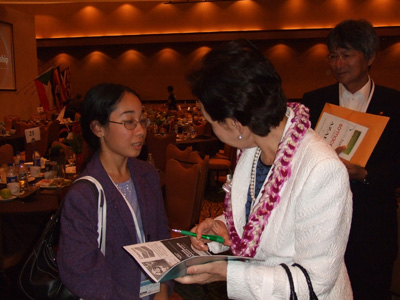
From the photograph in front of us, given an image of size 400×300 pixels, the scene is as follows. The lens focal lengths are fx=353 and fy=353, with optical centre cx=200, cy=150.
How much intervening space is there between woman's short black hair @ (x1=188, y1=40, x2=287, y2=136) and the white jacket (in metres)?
0.15

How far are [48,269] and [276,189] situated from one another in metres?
1.07

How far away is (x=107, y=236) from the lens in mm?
1588

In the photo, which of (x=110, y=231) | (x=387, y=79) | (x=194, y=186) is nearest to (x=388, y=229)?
(x=110, y=231)

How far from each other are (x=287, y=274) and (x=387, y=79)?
14.4 metres

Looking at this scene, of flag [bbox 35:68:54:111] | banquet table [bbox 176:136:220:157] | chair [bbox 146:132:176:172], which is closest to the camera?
chair [bbox 146:132:176:172]

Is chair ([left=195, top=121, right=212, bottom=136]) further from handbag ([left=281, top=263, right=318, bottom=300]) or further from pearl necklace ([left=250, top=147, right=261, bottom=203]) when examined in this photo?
handbag ([left=281, top=263, right=318, bottom=300])

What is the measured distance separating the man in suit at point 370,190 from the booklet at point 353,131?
7.6 inches

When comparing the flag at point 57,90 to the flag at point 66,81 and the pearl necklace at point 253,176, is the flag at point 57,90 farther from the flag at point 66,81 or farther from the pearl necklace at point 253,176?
the pearl necklace at point 253,176

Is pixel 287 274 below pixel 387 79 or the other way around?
Answer: below

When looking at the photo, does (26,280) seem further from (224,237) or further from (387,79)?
(387,79)

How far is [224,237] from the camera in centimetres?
143

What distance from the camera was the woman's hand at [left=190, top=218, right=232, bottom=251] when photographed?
53.0 inches

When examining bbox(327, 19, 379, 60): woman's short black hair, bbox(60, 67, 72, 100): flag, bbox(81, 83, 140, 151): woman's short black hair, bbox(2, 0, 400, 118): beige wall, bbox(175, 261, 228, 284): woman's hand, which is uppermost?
bbox(2, 0, 400, 118): beige wall

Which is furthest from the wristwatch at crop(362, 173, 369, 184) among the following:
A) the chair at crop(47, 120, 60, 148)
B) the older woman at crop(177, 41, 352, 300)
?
the chair at crop(47, 120, 60, 148)
